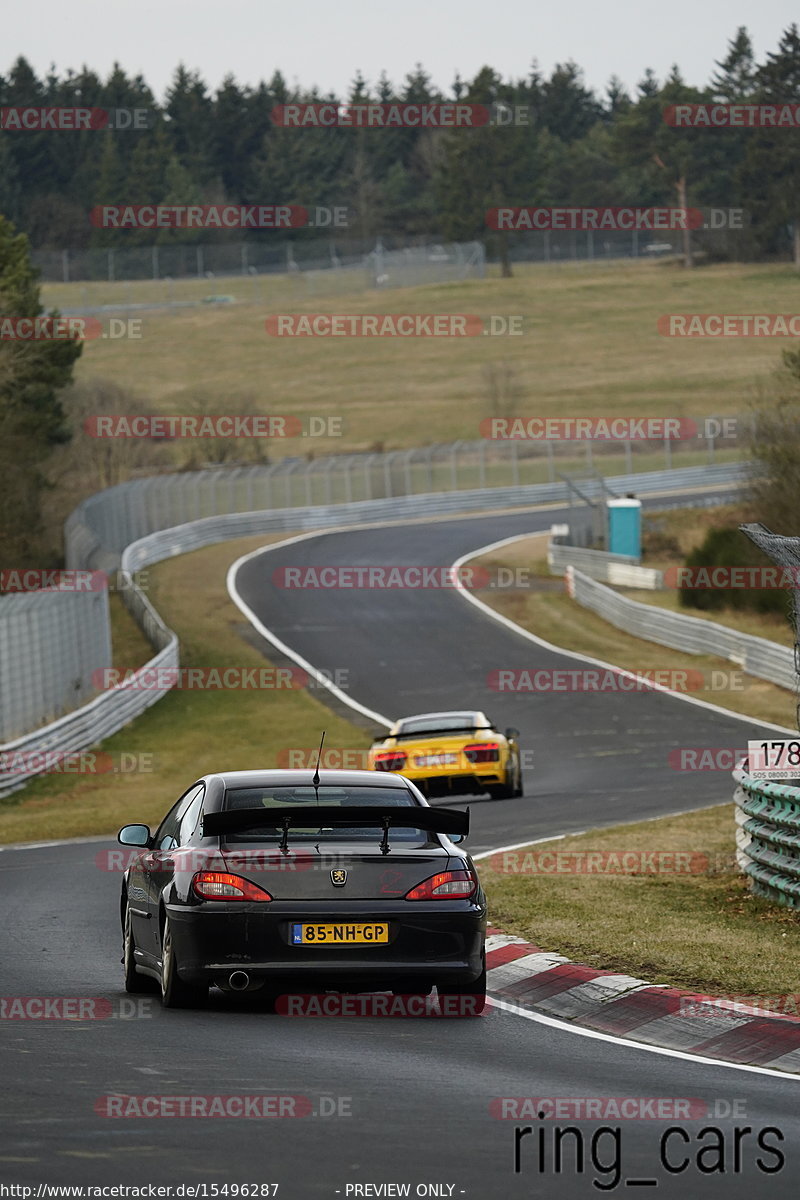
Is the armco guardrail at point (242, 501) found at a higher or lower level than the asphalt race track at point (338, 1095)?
lower

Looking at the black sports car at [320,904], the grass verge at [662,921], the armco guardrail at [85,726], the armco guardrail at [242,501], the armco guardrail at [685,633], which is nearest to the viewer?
the black sports car at [320,904]

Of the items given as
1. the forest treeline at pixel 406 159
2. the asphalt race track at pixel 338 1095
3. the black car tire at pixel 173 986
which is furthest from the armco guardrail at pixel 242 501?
the forest treeline at pixel 406 159

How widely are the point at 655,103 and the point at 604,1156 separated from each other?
14423 cm

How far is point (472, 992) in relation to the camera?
9.44 meters

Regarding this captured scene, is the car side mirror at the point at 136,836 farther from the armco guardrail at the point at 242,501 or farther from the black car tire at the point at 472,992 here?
the armco guardrail at the point at 242,501

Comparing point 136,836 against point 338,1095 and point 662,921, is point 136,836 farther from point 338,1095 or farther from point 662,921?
point 662,921

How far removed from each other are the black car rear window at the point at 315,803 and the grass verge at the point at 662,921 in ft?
5.70

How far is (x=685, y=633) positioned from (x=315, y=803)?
3301cm

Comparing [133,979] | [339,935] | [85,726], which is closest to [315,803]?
[339,935]

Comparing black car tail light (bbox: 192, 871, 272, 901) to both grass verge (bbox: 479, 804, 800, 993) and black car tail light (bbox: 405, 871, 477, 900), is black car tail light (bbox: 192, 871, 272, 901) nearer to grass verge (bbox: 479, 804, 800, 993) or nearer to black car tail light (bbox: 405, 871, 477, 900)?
black car tail light (bbox: 405, 871, 477, 900)

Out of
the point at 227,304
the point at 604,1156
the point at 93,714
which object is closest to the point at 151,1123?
the point at 604,1156

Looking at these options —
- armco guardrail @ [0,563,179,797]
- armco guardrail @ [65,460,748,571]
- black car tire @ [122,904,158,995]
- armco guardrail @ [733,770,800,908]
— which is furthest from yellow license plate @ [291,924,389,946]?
armco guardrail @ [65,460,748,571]

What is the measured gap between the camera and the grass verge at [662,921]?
10273mm

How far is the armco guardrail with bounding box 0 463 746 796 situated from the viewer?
2982 cm
